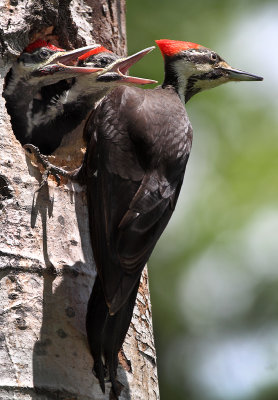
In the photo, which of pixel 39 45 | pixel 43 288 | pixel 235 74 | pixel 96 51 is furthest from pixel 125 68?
pixel 43 288

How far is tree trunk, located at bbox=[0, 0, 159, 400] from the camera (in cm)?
314

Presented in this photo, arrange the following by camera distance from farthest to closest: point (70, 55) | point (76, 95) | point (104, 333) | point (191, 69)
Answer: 1. point (76, 95)
2. point (191, 69)
3. point (70, 55)
4. point (104, 333)

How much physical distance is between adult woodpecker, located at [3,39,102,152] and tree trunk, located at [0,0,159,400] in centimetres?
41

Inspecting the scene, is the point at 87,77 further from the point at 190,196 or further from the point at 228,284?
the point at 228,284

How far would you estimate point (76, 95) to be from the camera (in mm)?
4625

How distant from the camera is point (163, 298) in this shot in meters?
5.32

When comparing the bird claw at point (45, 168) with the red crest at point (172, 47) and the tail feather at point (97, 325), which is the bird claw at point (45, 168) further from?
the red crest at point (172, 47)

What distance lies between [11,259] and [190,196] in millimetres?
2057

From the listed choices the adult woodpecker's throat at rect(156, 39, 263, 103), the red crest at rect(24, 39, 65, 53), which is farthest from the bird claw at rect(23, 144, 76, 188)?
the adult woodpecker's throat at rect(156, 39, 263, 103)

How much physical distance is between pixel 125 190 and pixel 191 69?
3.66 feet

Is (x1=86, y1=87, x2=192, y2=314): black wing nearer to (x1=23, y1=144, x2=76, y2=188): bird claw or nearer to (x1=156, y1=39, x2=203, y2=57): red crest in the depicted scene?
(x1=23, y1=144, x2=76, y2=188): bird claw

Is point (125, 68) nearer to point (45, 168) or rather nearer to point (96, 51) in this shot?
point (96, 51)

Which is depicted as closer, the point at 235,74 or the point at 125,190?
the point at 125,190

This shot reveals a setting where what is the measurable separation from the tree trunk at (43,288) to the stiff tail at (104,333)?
38mm
